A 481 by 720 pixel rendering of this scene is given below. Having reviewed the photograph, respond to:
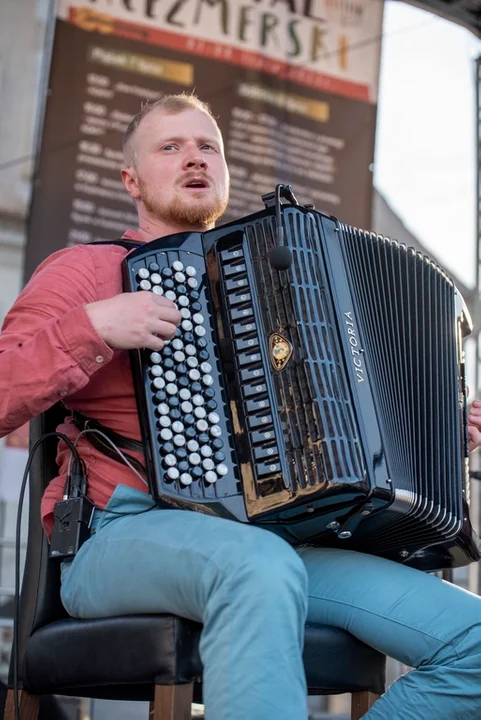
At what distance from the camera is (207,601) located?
1433 millimetres

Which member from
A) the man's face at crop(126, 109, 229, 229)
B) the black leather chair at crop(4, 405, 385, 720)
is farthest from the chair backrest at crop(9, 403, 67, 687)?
the man's face at crop(126, 109, 229, 229)

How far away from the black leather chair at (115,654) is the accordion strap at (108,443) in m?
0.19

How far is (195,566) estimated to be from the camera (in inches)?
57.3

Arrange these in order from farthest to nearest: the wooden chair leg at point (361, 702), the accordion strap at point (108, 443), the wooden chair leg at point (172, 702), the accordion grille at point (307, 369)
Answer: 1. the wooden chair leg at point (361, 702)
2. the accordion strap at point (108, 443)
3. the accordion grille at point (307, 369)
4. the wooden chair leg at point (172, 702)

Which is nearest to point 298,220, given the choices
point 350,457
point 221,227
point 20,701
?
point 221,227

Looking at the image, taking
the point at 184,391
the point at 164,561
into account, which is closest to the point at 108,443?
the point at 184,391

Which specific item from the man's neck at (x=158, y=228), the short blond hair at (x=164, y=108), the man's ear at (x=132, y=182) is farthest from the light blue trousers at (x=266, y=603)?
the short blond hair at (x=164, y=108)

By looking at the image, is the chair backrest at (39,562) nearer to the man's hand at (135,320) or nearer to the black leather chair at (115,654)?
the black leather chair at (115,654)

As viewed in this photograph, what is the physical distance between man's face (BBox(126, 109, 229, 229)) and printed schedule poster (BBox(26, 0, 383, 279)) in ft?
5.24

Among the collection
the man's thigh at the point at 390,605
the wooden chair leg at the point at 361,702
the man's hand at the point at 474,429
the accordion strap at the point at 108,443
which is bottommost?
the wooden chair leg at the point at 361,702

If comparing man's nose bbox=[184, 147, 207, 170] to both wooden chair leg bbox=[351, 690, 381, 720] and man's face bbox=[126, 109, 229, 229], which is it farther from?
wooden chair leg bbox=[351, 690, 381, 720]

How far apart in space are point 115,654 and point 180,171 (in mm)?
1007

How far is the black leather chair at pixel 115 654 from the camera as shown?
1516 millimetres

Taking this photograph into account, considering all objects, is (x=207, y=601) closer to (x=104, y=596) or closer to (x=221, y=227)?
(x=104, y=596)
